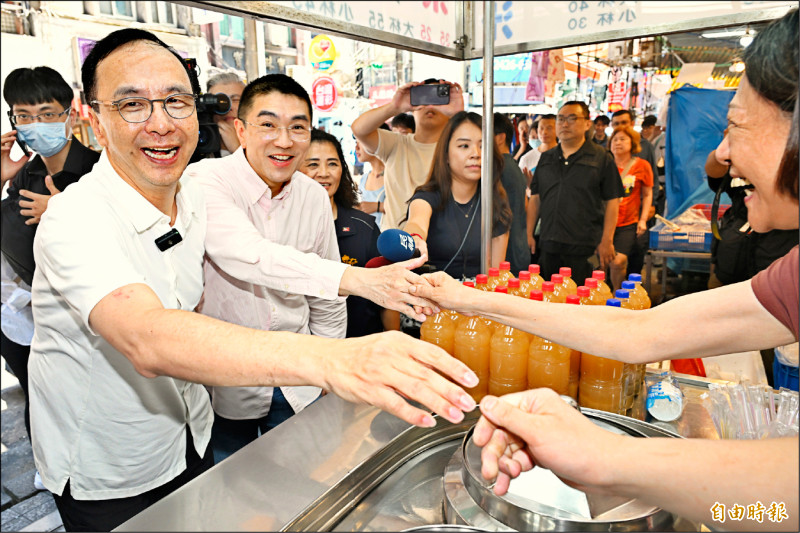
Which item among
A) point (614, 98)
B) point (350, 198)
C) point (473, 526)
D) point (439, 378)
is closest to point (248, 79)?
point (350, 198)

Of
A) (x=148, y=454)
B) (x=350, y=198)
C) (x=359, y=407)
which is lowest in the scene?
(x=148, y=454)

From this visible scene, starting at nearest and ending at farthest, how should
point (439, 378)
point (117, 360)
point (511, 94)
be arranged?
point (439, 378) < point (117, 360) < point (511, 94)

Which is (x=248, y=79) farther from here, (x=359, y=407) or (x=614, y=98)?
(x=614, y=98)

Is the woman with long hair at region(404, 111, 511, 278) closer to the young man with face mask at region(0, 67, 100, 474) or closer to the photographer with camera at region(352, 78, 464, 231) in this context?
the photographer with camera at region(352, 78, 464, 231)

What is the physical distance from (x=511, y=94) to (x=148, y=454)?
214cm

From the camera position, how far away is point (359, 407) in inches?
56.7

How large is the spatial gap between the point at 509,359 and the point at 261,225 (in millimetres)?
1034

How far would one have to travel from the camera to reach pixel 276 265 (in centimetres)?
169

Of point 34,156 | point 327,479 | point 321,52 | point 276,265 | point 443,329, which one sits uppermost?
point 321,52

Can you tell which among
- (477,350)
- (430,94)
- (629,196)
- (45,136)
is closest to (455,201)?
(430,94)

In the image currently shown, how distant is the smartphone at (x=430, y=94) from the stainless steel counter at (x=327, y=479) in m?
1.46

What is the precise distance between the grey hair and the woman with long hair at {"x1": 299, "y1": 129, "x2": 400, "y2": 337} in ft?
1.21

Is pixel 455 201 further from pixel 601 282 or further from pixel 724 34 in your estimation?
pixel 724 34

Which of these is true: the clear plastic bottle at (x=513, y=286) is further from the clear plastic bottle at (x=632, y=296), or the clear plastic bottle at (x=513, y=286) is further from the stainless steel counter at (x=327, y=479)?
the stainless steel counter at (x=327, y=479)
